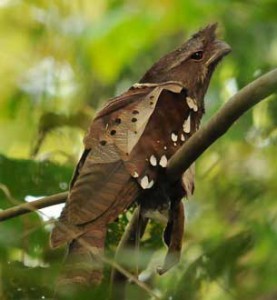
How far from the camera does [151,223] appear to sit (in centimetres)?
302

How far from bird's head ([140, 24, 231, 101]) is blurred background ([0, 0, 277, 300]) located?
39 centimetres

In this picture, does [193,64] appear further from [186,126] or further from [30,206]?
[30,206]

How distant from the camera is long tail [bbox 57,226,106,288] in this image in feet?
6.84

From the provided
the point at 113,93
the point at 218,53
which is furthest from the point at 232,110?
the point at 113,93

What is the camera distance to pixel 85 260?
222 centimetres

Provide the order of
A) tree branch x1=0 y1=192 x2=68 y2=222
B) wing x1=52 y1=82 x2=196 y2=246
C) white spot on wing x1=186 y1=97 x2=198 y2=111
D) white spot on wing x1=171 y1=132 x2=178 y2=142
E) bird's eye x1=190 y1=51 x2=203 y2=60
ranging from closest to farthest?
wing x1=52 y1=82 x2=196 y2=246 → tree branch x1=0 y1=192 x2=68 y2=222 → white spot on wing x1=171 y1=132 x2=178 y2=142 → white spot on wing x1=186 y1=97 x2=198 y2=111 → bird's eye x1=190 y1=51 x2=203 y2=60

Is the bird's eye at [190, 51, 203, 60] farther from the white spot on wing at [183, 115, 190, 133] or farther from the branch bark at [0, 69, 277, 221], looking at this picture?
the branch bark at [0, 69, 277, 221]

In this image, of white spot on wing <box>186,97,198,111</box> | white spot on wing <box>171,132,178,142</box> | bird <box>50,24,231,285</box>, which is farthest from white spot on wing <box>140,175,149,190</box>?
white spot on wing <box>186,97,198,111</box>

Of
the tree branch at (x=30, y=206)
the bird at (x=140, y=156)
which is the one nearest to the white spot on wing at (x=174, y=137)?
the bird at (x=140, y=156)

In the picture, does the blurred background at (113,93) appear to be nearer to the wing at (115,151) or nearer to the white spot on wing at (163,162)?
the wing at (115,151)

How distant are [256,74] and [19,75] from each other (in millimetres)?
1525

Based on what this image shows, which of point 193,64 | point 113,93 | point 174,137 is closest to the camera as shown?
point 174,137

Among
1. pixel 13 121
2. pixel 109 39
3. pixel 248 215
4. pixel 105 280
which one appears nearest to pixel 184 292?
pixel 105 280

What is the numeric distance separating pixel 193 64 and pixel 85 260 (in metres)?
0.88
